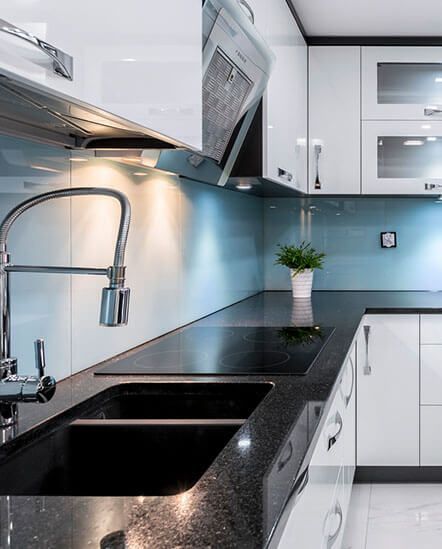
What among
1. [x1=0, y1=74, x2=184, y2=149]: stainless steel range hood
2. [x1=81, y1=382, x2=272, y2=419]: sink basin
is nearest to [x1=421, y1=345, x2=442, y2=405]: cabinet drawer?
[x1=81, y1=382, x2=272, y2=419]: sink basin

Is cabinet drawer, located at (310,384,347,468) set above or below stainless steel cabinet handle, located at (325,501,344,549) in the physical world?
above

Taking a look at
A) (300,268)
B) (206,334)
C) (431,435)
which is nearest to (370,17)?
(300,268)

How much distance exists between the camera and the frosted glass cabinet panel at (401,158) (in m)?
3.79

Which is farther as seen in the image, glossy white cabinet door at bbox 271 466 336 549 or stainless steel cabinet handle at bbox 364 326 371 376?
stainless steel cabinet handle at bbox 364 326 371 376

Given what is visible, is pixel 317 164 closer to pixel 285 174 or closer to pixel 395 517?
pixel 285 174

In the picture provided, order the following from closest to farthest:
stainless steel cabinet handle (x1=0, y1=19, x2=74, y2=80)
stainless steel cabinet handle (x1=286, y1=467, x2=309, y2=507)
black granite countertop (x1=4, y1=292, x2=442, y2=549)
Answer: stainless steel cabinet handle (x1=0, y1=19, x2=74, y2=80) < black granite countertop (x1=4, y1=292, x2=442, y2=549) < stainless steel cabinet handle (x1=286, y1=467, x2=309, y2=507)

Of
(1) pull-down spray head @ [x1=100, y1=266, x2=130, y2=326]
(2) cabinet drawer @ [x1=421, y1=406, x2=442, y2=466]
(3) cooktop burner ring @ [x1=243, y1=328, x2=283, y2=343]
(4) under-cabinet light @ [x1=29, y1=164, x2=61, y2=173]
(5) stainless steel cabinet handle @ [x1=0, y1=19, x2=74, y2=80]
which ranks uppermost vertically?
(5) stainless steel cabinet handle @ [x1=0, y1=19, x2=74, y2=80]

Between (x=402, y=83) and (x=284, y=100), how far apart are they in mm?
1102

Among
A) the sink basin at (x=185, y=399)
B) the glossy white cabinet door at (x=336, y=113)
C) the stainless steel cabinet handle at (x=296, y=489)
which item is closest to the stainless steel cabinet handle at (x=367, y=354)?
the glossy white cabinet door at (x=336, y=113)

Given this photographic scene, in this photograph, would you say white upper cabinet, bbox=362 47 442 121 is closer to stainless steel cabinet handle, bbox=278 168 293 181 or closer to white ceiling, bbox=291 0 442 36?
white ceiling, bbox=291 0 442 36

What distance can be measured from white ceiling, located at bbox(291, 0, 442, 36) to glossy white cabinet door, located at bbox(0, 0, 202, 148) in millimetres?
2007

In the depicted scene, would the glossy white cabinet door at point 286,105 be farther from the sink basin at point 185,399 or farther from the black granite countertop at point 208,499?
the black granite countertop at point 208,499

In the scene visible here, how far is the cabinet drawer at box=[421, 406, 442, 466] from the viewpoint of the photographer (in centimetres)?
342

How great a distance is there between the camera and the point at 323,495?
1723mm
